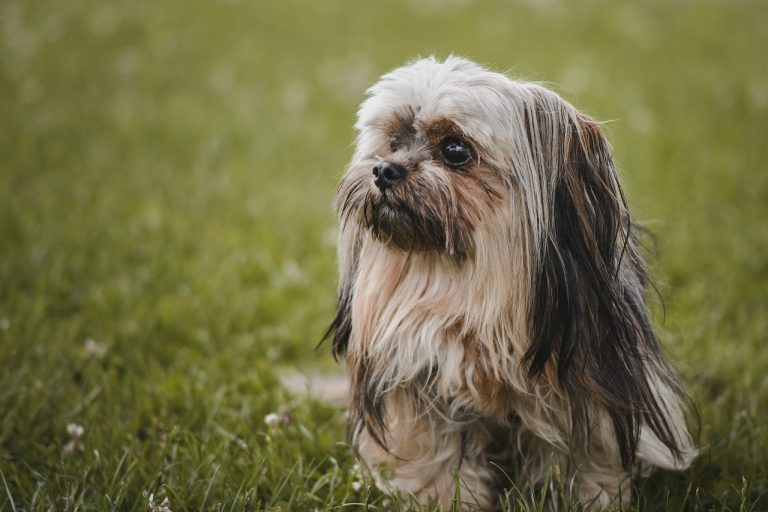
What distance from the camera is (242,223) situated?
556cm

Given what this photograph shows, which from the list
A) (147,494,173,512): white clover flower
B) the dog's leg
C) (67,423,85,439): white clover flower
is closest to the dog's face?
the dog's leg

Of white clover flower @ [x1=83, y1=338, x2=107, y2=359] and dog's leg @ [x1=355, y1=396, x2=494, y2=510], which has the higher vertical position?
dog's leg @ [x1=355, y1=396, x2=494, y2=510]

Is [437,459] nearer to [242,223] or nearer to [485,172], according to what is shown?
[485,172]

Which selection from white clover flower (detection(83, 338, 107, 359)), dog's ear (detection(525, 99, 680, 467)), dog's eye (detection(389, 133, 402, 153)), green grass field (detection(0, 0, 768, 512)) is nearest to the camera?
dog's ear (detection(525, 99, 680, 467))

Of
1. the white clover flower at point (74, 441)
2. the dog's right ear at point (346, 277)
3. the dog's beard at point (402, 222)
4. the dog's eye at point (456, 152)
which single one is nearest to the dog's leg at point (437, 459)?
the dog's right ear at point (346, 277)

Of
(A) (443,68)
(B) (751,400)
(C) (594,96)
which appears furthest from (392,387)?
(C) (594,96)

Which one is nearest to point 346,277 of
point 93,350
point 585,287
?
point 585,287

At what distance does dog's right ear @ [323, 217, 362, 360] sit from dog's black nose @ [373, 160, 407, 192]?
26 cm

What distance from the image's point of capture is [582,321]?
2.33m

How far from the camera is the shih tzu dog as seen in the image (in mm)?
2354

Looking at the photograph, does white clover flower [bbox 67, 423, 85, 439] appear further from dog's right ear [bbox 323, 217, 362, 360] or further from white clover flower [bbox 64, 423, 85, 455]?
dog's right ear [bbox 323, 217, 362, 360]

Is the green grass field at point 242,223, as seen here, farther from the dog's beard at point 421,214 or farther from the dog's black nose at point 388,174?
the dog's black nose at point 388,174

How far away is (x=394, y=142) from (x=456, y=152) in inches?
9.5

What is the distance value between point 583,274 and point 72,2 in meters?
9.95
